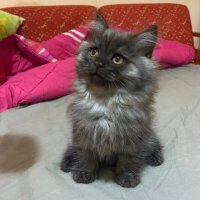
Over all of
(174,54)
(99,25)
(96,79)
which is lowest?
(174,54)

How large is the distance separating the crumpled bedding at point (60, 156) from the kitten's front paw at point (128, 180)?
0.02m

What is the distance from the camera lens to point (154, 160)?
1235 mm

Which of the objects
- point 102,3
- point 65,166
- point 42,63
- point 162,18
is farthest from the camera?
point 102,3

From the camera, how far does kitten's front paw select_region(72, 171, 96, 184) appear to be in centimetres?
113

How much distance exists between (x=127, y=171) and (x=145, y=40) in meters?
0.46

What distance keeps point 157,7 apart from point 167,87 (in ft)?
2.92

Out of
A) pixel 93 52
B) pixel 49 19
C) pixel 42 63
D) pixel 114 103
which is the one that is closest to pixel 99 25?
pixel 93 52

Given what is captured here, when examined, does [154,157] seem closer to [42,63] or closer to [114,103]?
[114,103]

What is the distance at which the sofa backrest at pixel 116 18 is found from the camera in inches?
93.7

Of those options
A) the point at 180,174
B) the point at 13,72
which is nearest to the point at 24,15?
the point at 13,72

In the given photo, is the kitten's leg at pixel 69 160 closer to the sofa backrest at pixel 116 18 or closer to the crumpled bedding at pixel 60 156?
the crumpled bedding at pixel 60 156

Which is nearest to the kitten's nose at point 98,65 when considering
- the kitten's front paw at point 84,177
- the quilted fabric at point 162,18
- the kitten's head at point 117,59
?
the kitten's head at point 117,59

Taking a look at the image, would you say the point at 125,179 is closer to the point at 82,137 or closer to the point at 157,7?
the point at 82,137

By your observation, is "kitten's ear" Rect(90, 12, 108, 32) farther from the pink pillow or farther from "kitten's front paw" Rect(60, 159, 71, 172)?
the pink pillow
